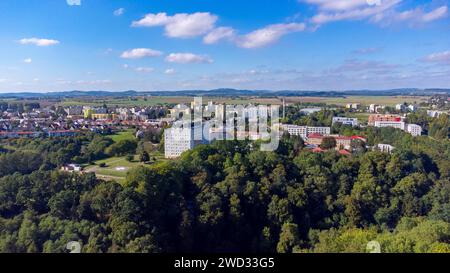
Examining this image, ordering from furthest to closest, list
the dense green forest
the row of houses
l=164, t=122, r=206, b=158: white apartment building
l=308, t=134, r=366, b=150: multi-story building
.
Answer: l=308, t=134, r=366, b=150: multi-story building
the row of houses
l=164, t=122, r=206, b=158: white apartment building
the dense green forest

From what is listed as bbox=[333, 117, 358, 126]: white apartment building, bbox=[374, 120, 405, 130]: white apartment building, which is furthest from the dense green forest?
bbox=[333, 117, 358, 126]: white apartment building

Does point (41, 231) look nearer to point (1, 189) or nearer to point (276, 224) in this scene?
point (1, 189)

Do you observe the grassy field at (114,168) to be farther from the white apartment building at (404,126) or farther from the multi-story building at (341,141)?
the white apartment building at (404,126)

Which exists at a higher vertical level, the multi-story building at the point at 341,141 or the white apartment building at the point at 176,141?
the white apartment building at the point at 176,141

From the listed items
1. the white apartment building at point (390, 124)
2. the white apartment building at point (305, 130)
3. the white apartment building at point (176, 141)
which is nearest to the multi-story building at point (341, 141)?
the white apartment building at point (305, 130)

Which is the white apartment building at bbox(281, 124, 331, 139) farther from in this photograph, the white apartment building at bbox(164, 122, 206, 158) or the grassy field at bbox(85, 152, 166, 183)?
the grassy field at bbox(85, 152, 166, 183)

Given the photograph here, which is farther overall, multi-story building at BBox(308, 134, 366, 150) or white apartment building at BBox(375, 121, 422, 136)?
white apartment building at BBox(375, 121, 422, 136)

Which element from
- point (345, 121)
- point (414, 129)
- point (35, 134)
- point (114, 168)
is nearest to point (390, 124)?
point (414, 129)
